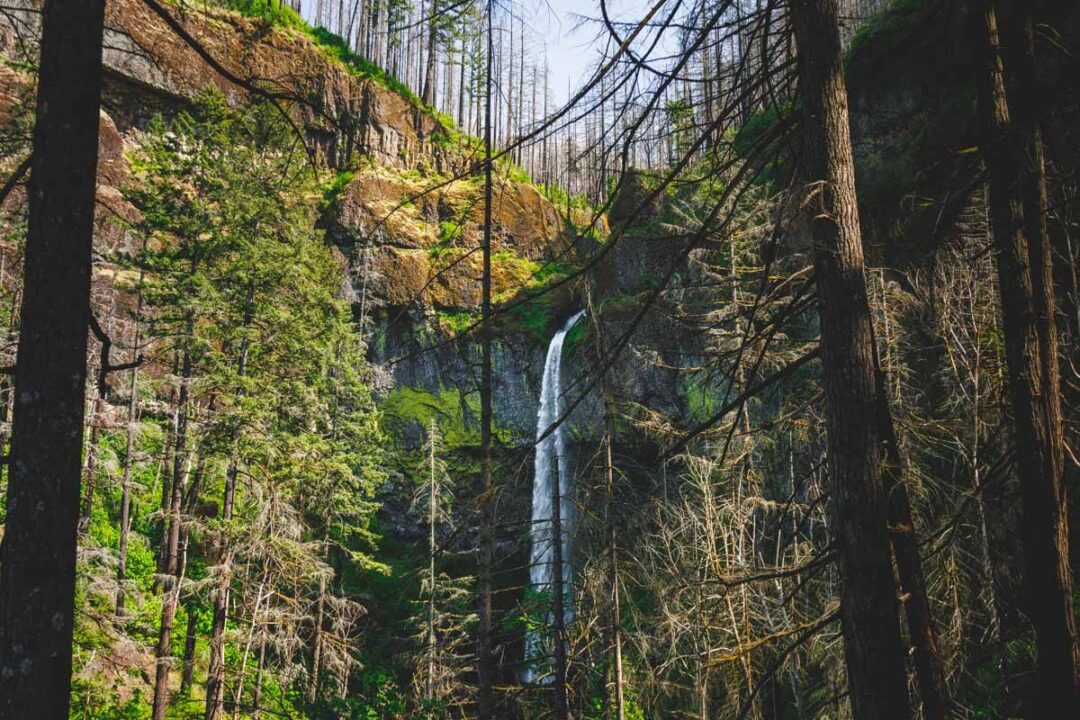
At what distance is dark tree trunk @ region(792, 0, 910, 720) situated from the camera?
81.3 inches

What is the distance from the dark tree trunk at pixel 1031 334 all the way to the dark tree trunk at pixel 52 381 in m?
3.62

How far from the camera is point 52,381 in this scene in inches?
87.5

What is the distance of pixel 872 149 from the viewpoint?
49.5 ft

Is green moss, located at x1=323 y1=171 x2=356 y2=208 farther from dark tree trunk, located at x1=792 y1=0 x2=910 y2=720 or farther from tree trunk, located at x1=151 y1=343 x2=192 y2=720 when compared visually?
dark tree trunk, located at x1=792 y1=0 x2=910 y2=720

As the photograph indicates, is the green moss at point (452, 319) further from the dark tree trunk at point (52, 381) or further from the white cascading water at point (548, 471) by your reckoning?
the dark tree trunk at point (52, 381)

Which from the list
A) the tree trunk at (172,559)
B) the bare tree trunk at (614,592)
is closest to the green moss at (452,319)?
the tree trunk at (172,559)

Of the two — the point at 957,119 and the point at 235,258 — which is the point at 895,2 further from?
the point at 235,258

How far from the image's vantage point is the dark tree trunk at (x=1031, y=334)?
257 cm

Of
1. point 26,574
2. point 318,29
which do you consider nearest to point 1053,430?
point 26,574

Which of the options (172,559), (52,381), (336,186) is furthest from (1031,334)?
(336,186)

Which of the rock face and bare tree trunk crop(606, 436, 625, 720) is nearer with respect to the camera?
bare tree trunk crop(606, 436, 625, 720)

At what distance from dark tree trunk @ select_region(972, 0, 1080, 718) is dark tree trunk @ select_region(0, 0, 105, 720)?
11.9ft

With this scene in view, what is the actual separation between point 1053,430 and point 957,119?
13.7m

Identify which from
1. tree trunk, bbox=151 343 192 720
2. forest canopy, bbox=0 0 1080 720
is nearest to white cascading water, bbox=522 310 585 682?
forest canopy, bbox=0 0 1080 720
